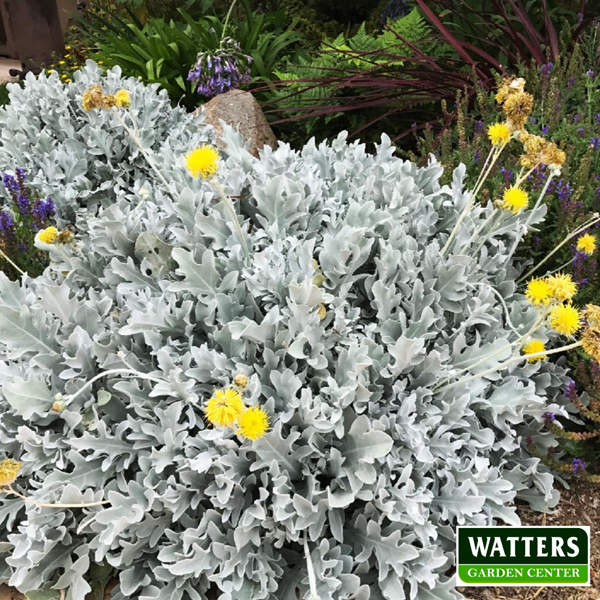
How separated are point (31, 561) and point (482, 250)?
68.2 inches

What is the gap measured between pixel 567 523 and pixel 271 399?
1.08 metres

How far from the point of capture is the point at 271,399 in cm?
164

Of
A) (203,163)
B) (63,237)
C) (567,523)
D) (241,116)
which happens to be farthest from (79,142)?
(567,523)

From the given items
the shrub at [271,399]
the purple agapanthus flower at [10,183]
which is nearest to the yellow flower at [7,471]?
the shrub at [271,399]

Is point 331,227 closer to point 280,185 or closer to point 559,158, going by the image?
point 280,185

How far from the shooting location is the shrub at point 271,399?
5.25ft

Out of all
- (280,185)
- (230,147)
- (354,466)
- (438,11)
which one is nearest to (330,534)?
(354,466)

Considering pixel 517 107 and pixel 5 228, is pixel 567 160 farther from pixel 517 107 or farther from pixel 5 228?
pixel 5 228

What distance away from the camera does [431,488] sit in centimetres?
179

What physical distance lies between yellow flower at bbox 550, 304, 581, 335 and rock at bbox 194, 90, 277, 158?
2.50 meters

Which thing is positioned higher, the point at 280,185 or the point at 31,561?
the point at 280,185

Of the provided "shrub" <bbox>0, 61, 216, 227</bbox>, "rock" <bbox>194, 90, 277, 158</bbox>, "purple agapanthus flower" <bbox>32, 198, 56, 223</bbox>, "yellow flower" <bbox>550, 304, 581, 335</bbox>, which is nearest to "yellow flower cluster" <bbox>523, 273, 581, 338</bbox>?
"yellow flower" <bbox>550, 304, 581, 335</bbox>

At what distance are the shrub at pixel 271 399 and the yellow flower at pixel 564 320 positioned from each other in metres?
0.28

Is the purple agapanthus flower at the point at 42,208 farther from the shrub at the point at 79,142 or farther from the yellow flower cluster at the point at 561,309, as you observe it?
the yellow flower cluster at the point at 561,309
